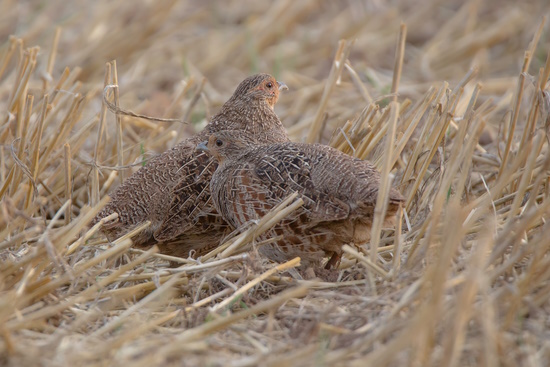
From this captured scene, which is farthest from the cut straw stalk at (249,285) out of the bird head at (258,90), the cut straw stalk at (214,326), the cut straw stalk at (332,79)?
the cut straw stalk at (332,79)

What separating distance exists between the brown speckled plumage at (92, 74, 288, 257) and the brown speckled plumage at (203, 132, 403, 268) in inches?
12.5

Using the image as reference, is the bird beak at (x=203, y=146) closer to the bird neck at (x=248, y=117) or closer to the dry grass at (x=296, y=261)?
the dry grass at (x=296, y=261)

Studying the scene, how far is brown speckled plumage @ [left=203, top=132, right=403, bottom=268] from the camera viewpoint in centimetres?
381

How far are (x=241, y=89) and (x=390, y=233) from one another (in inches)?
57.8

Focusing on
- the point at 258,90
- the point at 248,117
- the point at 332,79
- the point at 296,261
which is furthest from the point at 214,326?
the point at 332,79

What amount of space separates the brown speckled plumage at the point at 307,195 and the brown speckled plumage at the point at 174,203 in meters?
0.32

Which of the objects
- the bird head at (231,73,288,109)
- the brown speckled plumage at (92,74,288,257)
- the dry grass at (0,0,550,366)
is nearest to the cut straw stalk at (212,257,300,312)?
the dry grass at (0,0,550,366)

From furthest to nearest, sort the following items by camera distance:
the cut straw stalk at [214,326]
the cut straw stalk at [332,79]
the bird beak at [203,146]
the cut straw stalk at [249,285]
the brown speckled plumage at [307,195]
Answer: the cut straw stalk at [332,79] → the bird beak at [203,146] → the brown speckled plumage at [307,195] → the cut straw stalk at [249,285] → the cut straw stalk at [214,326]

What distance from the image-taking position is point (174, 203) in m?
4.83

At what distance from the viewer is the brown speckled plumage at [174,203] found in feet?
15.7

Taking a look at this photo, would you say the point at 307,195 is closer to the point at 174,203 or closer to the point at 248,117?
the point at 174,203

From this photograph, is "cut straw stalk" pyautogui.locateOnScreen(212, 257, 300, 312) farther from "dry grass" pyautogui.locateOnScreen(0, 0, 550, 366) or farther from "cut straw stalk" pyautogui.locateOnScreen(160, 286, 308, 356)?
"cut straw stalk" pyautogui.locateOnScreen(160, 286, 308, 356)

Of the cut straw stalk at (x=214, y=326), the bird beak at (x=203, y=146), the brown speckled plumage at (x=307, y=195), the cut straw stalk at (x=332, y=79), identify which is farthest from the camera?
the cut straw stalk at (x=332, y=79)

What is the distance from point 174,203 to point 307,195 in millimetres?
1178
